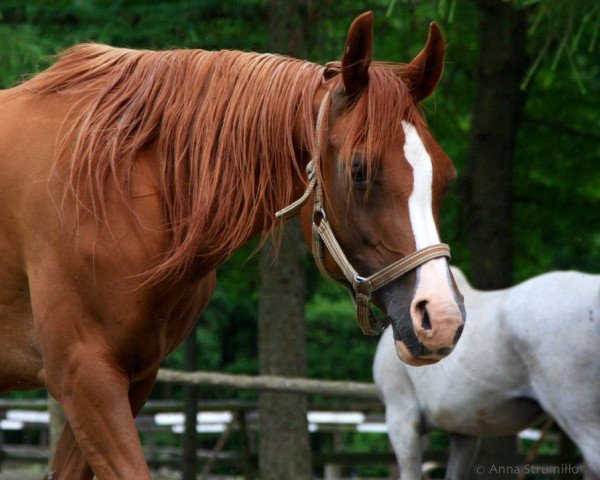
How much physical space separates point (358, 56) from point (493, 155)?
→ 4843 mm

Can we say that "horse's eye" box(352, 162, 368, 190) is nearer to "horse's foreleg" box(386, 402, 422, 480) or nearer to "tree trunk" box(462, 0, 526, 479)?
"horse's foreleg" box(386, 402, 422, 480)

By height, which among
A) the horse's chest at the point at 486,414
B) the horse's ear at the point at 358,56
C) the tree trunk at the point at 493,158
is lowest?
the horse's chest at the point at 486,414

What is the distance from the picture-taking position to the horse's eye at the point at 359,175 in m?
3.15

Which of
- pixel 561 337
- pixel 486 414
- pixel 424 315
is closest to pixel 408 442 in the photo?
pixel 486 414

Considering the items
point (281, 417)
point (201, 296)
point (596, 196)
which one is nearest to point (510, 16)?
point (596, 196)

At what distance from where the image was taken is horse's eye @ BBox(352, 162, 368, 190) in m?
3.15

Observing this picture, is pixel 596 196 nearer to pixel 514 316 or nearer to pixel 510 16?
pixel 510 16

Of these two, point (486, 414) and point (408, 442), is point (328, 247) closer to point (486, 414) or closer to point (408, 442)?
point (486, 414)

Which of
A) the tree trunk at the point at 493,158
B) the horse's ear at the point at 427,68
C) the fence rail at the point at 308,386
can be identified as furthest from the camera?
the tree trunk at the point at 493,158

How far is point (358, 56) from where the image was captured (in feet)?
10.7

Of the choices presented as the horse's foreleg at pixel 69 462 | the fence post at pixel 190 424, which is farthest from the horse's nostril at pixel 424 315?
the fence post at pixel 190 424

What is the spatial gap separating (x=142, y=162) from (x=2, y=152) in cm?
52

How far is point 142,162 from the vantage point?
3.52 m

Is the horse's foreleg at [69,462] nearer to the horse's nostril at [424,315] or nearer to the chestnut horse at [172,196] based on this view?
the chestnut horse at [172,196]
